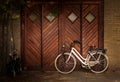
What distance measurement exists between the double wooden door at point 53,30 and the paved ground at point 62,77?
0.75 meters

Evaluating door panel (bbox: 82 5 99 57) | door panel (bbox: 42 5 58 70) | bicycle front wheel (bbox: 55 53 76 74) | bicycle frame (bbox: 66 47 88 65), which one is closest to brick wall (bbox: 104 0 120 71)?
door panel (bbox: 82 5 99 57)

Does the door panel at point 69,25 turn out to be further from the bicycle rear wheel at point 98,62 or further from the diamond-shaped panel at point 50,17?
the bicycle rear wheel at point 98,62

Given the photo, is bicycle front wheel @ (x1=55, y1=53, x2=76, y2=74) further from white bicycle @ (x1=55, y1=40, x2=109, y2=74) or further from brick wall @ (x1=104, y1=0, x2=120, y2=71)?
brick wall @ (x1=104, y1=0, x2=120, y2=71)

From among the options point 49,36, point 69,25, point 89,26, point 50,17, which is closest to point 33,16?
point 50,17

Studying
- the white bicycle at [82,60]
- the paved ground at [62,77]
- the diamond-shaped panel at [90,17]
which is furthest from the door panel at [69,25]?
the paved ground at [62,77]

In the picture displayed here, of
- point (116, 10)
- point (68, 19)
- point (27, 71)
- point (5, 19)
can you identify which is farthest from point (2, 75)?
point (116, 10)

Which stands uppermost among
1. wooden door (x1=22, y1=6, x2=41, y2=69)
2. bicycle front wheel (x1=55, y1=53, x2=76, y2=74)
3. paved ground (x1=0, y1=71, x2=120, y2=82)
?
wooden door (x1=22, y1=6, x2=41, y2=69)

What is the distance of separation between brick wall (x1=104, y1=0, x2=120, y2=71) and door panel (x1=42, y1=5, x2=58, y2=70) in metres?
2.12

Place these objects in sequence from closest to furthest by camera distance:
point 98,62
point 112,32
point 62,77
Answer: point 62,77 < point 98,62 < point 112,32

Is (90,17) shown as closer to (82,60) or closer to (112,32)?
(112,32)

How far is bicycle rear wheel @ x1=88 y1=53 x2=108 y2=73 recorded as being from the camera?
14930 millimetres

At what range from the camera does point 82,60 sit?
15.1 metres

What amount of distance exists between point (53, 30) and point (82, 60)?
178 centimetres

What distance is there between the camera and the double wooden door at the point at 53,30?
15.4 m
